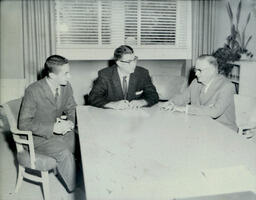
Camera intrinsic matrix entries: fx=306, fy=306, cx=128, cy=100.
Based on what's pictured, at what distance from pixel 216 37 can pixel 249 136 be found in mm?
2455

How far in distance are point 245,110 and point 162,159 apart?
5.37ft

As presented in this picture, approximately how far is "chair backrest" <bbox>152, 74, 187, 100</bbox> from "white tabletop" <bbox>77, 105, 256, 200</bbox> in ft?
3.73

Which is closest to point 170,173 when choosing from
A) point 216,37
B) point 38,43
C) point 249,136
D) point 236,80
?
point 249,136

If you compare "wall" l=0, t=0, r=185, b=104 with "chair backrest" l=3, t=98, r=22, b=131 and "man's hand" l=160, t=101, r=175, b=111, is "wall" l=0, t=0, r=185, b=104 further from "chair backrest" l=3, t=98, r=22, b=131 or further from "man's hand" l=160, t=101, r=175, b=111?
"man's hand" l=160, t=101, r=175, b=111

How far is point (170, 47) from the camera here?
4.75 metres

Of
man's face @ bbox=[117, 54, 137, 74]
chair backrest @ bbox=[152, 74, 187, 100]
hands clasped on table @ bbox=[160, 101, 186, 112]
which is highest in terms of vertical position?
man's face @ bbox=[117, 54, 137, 74]

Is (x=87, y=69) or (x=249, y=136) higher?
(x=87, y=69)

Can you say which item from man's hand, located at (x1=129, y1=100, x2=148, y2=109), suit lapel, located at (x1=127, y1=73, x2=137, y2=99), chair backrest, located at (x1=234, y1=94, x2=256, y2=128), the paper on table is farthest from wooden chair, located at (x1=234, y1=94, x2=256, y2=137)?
the paper on table

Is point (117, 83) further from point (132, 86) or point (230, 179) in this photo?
point (230, 179)

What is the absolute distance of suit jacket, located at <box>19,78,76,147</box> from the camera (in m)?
2.30

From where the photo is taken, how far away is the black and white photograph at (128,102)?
140 cm

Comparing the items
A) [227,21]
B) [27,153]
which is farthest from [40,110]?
[227,21]

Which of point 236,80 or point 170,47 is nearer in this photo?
point 236,80

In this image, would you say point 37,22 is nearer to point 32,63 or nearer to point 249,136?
point 32,63
